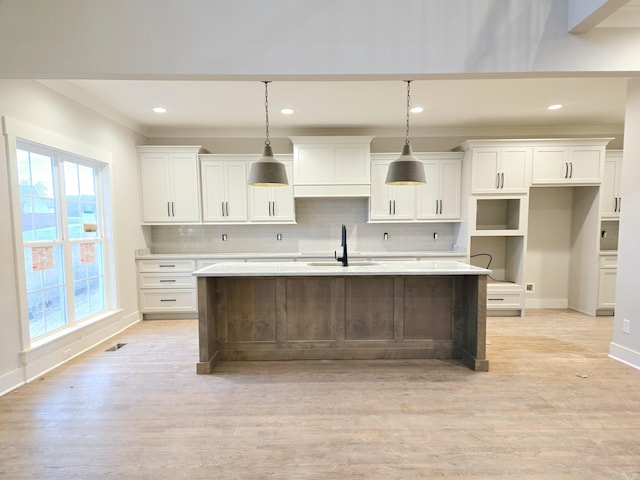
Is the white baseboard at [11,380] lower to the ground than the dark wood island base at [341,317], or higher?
lower

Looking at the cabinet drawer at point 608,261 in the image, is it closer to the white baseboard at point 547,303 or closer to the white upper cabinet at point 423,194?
the white baseboard at point 547,303

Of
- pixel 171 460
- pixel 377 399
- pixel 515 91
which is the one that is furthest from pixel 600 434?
pixel 515 91

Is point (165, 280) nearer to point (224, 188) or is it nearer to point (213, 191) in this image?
point (213, 191)

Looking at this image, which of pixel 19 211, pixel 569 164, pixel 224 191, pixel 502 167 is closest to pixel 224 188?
pixel 224 191

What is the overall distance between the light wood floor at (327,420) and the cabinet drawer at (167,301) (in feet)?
4.10

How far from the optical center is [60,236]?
3271 mm

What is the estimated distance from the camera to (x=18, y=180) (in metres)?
2.70

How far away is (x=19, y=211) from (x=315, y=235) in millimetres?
3431

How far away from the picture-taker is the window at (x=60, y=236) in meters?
2.91

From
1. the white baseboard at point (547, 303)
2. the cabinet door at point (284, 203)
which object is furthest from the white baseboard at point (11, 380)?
the white baseboard at point (547, 303)

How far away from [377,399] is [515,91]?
136 inches

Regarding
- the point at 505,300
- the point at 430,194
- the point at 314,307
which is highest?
the point at 430,194

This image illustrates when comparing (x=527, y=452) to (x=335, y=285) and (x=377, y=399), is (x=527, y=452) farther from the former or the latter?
(x=335, y=285)

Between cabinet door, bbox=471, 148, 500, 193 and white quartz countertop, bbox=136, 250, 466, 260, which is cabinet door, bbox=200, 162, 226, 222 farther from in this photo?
cabinet door, bbox=471, 148, 500, 193
